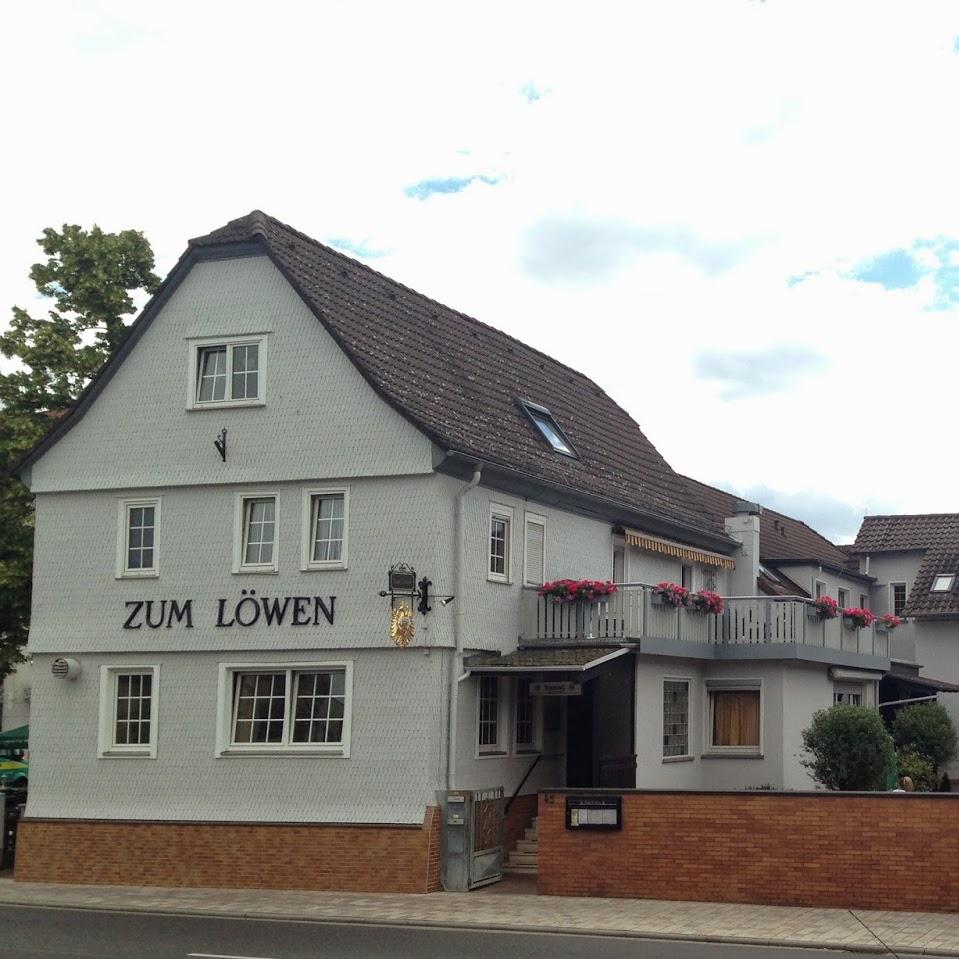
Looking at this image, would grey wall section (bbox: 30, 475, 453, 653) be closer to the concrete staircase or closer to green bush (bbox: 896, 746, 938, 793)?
the concrete staircase

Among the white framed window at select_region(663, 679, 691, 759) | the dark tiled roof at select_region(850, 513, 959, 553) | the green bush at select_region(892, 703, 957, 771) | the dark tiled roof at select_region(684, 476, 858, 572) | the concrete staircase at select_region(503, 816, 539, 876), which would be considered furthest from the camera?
the dark tiled roof at select_region(850, 513, 959, 553)

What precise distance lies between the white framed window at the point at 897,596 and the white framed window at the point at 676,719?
23.6m

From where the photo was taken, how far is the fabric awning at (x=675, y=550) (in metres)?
30.6

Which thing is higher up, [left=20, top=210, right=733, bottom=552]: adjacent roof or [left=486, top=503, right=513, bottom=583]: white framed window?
[left=20, top=210, right=733, bottom=552]: adjacent roof

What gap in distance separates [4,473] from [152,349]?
605cm

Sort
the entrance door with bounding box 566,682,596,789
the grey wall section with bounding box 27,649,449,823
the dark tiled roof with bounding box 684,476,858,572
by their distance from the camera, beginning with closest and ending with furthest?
the grey wall section with bounding box 27,649,449,823, the entrance door with bounding box 566,682,596,789, the dark tiled roof with bounding box 684,476,858,572

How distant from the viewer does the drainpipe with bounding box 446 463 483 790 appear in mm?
24250

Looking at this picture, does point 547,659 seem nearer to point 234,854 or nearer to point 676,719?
point 676,719

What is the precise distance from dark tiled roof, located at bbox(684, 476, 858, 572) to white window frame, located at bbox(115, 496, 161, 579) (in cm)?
2007

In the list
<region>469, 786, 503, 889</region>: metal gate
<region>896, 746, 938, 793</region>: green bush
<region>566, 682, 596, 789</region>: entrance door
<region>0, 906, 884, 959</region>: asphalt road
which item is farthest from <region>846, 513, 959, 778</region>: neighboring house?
<region>0, 906, 884, 959</region>: asphalt road

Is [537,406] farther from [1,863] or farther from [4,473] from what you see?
[1,863]

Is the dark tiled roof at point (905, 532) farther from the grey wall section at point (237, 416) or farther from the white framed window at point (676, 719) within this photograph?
the grey wall section at point (237, 416)

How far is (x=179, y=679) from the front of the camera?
25.9 metres

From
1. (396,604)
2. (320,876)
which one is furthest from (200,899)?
(396,604)
